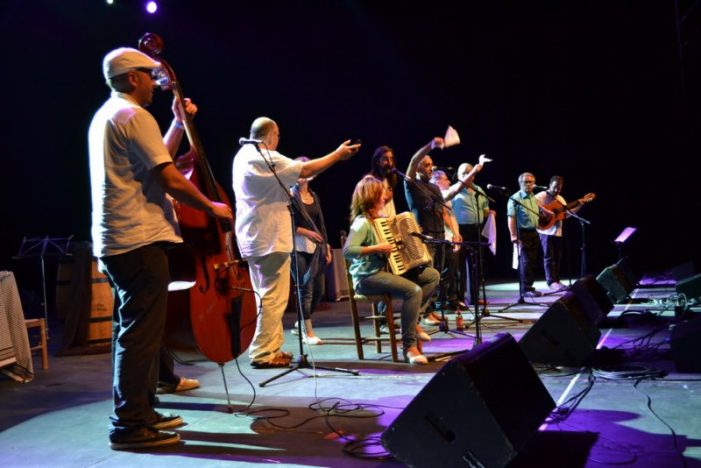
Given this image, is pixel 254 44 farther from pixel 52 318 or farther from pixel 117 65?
pixel 117 65

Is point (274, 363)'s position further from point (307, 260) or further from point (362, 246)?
point (307, 260)

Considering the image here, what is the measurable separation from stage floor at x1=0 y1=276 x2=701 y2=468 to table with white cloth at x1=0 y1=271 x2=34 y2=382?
0.11m

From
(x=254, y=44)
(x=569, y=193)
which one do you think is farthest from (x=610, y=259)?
(x=254, y=44)

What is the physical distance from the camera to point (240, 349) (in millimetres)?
3666

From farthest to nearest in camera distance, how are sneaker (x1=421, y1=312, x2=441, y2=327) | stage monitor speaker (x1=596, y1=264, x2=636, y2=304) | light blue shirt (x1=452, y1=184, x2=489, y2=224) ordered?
light blue shirt (x1=452, y1=184, x2=489, y2=224) < stage monitor speaker (x1=596, y1=264, x2=636, y2=304) < sneaker (x1=421, y1=312, x2=441, y2=327)

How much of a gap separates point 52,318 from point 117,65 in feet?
26.0

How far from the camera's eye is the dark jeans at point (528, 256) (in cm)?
949

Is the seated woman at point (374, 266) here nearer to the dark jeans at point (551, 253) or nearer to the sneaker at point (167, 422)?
the sneaker at point (167, 422)

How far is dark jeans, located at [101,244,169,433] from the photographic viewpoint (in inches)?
118

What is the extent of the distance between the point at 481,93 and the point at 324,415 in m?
11.4

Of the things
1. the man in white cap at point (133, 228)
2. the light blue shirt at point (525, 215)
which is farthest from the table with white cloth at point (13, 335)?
the light blue shirt at point (525, 215)

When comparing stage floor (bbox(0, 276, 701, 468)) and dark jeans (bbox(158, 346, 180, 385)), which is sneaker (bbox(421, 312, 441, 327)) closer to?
stage floor (bbox(0, 276, 701, 468))

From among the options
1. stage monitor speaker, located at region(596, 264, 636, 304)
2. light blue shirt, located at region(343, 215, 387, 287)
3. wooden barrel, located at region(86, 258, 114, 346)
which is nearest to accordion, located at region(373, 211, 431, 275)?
light blue shirt, located at region(343, 215, 387, 287)

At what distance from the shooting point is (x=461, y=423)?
227 cm
